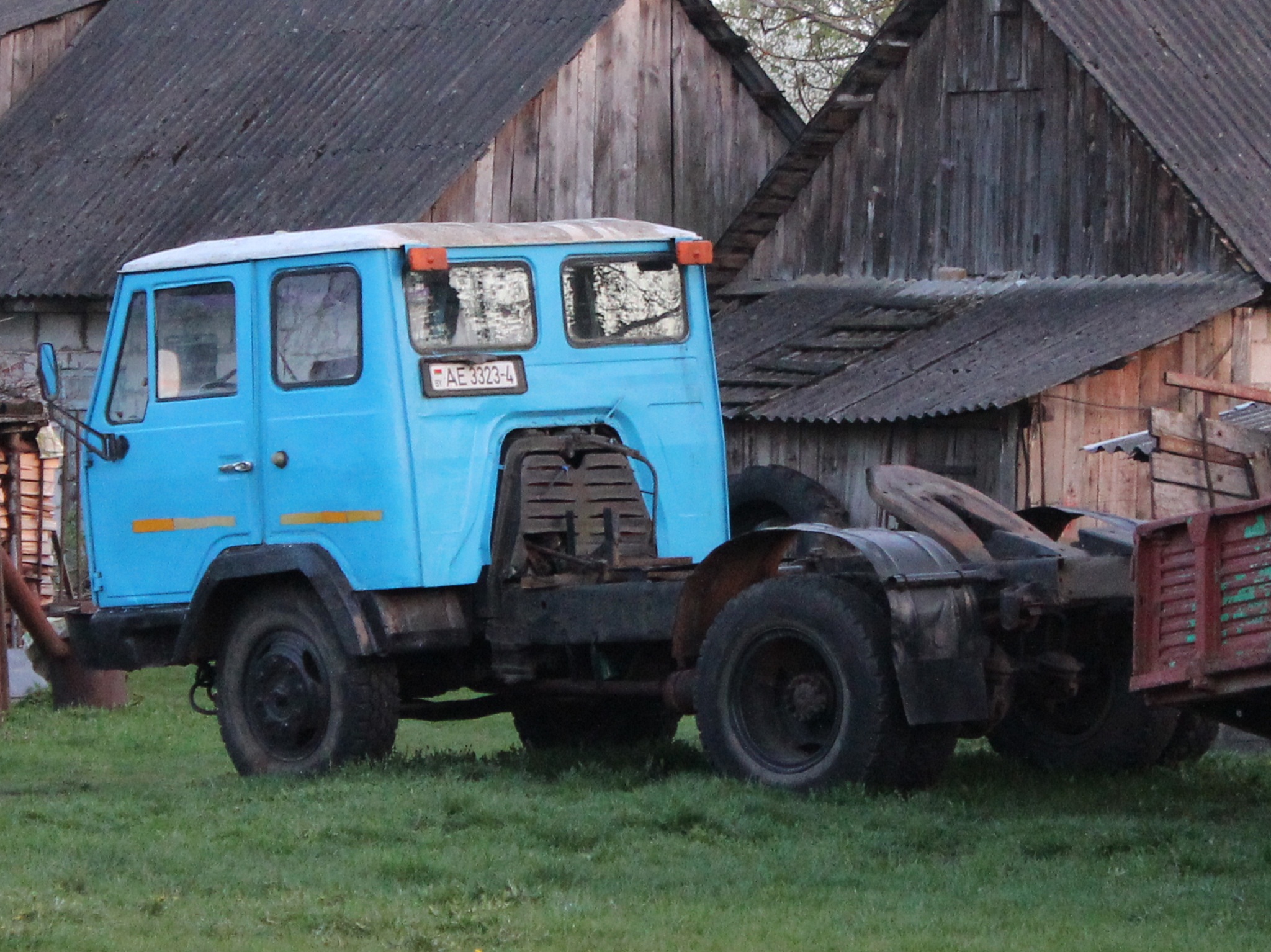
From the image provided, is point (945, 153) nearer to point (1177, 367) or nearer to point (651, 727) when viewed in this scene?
point (1177, 367)

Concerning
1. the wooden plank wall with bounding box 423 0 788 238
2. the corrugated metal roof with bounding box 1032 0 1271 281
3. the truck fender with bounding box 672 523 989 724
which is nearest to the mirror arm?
the truck fender with bounding box 672 523 989 724

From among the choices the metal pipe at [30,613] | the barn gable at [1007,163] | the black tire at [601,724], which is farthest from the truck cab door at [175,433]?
the barn gable at [1007,163]

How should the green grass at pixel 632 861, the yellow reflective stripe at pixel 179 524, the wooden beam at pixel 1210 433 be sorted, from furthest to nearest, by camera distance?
the yellow reflective stripe at pixel 179 524
the wooden beam at pixel 1210 433
the green grass at pixel 632 861

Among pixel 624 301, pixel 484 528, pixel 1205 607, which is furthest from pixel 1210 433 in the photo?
pixel 484 528

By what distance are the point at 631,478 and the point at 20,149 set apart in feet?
49.7

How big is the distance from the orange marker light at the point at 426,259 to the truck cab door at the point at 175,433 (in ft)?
2.97

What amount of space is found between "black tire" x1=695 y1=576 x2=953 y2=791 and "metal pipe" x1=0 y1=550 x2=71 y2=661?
6.26 metres

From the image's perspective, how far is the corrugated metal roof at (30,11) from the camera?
973 inches

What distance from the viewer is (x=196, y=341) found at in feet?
34.5

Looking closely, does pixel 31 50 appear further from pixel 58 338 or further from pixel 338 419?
pixel 338 419

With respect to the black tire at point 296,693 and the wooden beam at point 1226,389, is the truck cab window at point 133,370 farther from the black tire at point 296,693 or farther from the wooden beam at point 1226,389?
the wooden beam at point 1226,389

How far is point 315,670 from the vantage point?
10.4 m

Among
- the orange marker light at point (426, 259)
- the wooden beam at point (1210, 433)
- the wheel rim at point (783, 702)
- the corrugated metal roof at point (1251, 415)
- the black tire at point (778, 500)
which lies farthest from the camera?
the black tire at point (778, 500)

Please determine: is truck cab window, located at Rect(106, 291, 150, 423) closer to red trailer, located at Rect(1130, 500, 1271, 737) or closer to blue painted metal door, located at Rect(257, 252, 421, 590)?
blue painted metal door, located at Rect(257, 252, 421, 590)
